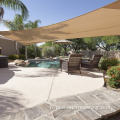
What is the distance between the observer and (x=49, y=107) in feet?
7.72

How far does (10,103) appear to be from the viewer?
8.80 ft

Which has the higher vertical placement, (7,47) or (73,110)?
(7,47)

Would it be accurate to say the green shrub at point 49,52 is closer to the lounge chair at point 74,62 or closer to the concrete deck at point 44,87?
the lounge chair at point 74,62

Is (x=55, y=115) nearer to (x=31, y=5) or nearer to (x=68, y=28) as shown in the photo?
(x=68, y=28)

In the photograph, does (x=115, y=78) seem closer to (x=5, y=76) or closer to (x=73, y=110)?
Answer: (x=73, y=110)

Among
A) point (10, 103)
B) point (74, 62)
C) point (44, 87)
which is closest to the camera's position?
point (10, 103)

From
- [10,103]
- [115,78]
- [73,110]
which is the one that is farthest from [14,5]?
[73,110]

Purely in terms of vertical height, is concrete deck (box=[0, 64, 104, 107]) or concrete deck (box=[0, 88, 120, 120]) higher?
concrete deck (box=[0, 88, 120, 120])

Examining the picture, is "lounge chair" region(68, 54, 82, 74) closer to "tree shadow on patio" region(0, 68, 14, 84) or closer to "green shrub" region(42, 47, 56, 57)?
"tree shadow on patio" region(0, 68, 14, 84)

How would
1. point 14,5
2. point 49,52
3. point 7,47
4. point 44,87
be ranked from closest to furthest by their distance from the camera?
point 44,87 → point 14,5 → point 7,47 → point 49,52

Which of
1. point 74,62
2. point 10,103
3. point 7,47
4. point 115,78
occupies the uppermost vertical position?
point 7,47

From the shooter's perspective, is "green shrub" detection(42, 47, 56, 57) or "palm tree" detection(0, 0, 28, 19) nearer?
"palm tree" detection(0, 0, 28, 19)

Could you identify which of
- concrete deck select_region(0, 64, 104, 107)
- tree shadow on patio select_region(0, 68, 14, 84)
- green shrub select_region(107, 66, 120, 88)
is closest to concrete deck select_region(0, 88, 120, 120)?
concrete deck select_region(0, 64, 104, 107)

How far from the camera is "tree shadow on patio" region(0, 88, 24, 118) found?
2.33 m
